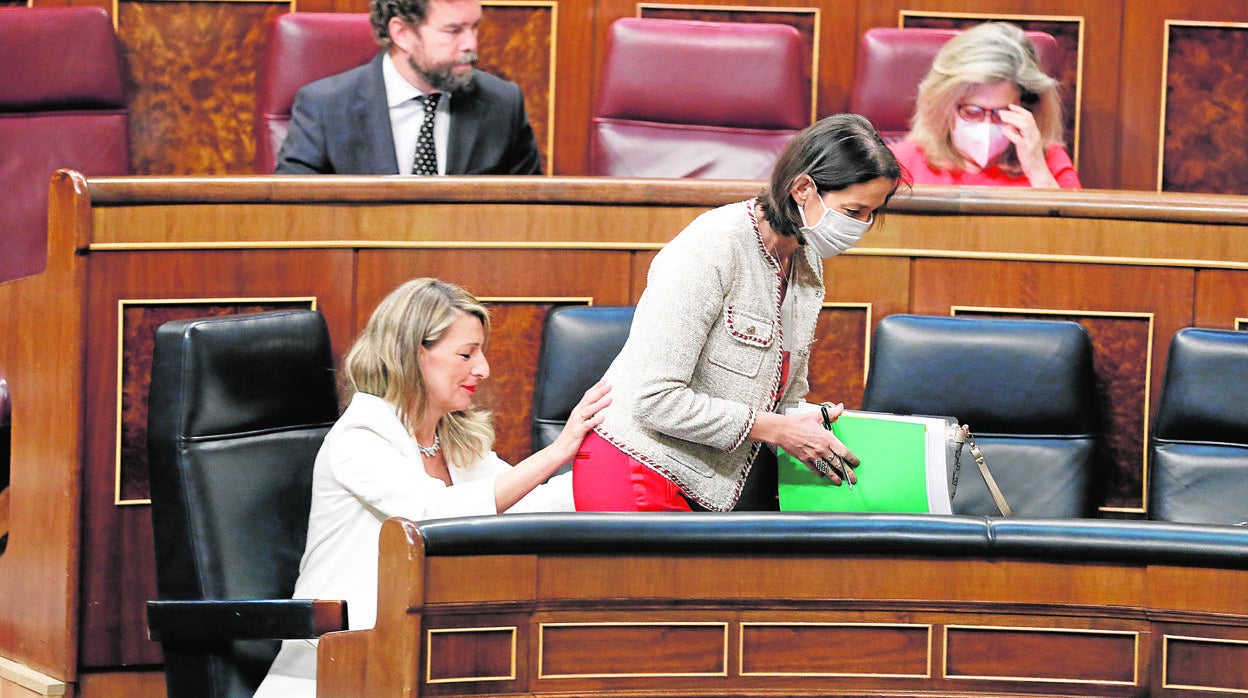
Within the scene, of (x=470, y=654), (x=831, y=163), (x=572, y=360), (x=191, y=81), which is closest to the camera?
(x=470, y=654)

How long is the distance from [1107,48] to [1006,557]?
1.18 m

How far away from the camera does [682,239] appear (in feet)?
3.30

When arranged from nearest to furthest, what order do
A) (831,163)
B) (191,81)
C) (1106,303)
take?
(831,163) < (1106,303) < (191,81)

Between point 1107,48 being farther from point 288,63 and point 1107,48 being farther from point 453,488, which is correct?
point 453,488

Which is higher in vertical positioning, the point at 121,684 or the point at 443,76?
the point at 443,76

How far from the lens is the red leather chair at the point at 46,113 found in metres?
1.67

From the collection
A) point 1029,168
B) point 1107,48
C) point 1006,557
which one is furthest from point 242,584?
point 1107,48

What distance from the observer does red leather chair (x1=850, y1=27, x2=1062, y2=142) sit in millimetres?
1766

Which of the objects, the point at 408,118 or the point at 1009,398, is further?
the point at 408,118

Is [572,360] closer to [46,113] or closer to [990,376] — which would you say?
[990,376]

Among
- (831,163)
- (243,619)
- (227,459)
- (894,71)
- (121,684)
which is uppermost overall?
(894,71)

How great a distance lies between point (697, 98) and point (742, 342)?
79 centimetres

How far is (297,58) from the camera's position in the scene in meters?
1.74


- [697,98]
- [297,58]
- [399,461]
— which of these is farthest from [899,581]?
[297,58]
